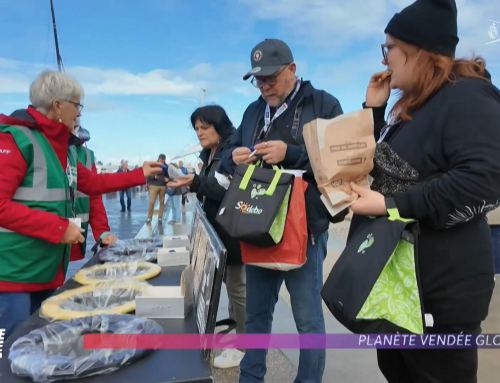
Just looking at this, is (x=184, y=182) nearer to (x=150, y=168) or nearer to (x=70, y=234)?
(x=150, y=168)

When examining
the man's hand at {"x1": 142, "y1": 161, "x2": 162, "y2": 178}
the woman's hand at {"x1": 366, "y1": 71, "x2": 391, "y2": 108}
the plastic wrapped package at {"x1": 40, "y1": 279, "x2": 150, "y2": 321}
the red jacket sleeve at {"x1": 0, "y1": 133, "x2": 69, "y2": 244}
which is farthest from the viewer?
the man's hand at {"x1": 142, "y1": 161, "x2": 162, "y2": 178}

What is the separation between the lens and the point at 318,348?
6.61ft

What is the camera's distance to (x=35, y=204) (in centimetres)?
192

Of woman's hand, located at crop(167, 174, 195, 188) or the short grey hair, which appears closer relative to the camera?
the short grey hair

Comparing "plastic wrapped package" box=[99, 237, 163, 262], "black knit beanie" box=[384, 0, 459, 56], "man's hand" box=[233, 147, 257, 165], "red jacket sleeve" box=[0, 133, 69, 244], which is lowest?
"plastic wrapped package" box=[99, 237, 163, 262]

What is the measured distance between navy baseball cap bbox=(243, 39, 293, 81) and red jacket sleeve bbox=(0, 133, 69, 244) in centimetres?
123

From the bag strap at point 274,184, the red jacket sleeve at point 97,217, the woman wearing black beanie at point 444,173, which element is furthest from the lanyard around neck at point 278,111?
the red jacket sleeve at point 97,217

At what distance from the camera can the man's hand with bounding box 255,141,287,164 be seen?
73.9 inches

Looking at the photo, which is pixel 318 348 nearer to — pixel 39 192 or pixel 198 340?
pixel 198 340

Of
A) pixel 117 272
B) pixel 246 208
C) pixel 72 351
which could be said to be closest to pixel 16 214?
pixel 117 272

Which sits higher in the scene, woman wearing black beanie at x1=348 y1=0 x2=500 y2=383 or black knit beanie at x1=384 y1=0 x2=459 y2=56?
black knit beanie at x1=384 y1=0 x2=459 y2=56

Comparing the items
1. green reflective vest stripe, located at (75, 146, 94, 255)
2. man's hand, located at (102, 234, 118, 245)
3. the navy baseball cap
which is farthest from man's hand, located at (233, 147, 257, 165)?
green reflective vest stripe, located at (75, 146, 94, 255)

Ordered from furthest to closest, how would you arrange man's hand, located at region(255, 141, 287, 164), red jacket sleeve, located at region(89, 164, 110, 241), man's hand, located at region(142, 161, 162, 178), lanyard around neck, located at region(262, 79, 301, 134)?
1. red jacket sleeve, located at region(89, 164, 110, 241)
2. man's hand, located at region(142, 161, 162, 178)
3. lanyard around neck, located at region(262, 79, 301, 134)
4. man's hand, located at region(255, 141, 287, 164)

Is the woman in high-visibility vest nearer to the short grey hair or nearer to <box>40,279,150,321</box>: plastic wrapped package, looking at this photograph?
the short grey hair
